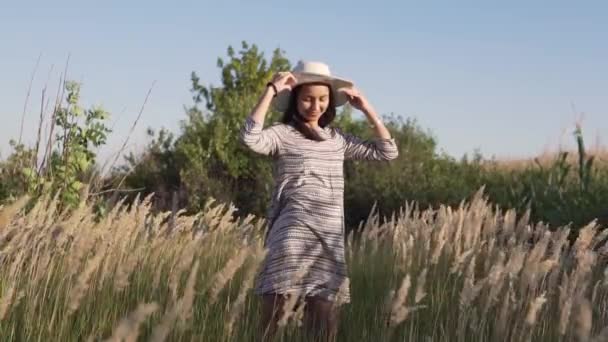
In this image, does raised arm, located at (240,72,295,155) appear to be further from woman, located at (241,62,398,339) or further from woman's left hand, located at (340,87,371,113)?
woman's left hand, located at (340,87,371,113)

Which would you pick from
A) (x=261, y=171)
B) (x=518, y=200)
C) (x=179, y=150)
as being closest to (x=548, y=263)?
(x=518, y=200)

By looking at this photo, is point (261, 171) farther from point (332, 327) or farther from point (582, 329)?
point (582, 329)

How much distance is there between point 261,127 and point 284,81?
286 mm

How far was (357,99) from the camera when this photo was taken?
14.1 feet

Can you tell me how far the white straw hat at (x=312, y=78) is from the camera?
4035 mm

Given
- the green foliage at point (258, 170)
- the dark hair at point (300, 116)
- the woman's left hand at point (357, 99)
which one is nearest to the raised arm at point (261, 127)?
the dark hair at point (300, 116)

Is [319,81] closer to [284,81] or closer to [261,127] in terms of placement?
[284,81]

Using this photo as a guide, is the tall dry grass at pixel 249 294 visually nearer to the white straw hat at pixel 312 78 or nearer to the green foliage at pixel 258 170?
the white straw hat at pixel 312 78

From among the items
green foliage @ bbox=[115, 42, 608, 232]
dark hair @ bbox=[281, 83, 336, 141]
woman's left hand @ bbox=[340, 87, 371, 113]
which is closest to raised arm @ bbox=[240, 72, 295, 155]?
dark hair @ bbox=[281, 83, 336, 141]

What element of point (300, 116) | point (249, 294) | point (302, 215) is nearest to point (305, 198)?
point (302, 215)

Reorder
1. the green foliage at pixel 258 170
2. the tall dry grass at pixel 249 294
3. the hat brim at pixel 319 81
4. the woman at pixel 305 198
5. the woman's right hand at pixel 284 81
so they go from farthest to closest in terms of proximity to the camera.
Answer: the green foliage at pixel 258 170, the hat brim at pixel 319 81, the woman's right hand at pixel 284 81, the woman at pixel 305 198, the tall dry grass at pixel 249 294

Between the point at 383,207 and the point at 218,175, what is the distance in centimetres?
289

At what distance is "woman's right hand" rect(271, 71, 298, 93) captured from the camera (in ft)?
12.9

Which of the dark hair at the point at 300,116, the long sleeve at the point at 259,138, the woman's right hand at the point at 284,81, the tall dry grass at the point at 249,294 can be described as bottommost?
the tall dry grass at the point at 249,294
